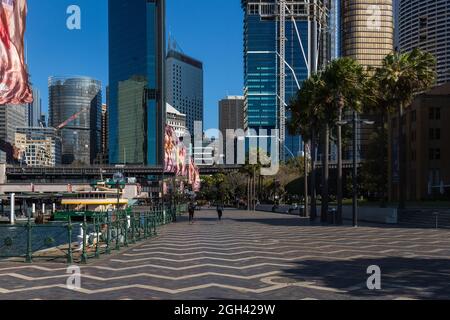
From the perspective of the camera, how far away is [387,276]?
1453cm

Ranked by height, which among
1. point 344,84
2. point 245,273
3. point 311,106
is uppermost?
point 344,84

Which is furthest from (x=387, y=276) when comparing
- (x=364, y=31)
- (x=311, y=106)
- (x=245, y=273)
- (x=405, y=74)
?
(x=364, y=31)

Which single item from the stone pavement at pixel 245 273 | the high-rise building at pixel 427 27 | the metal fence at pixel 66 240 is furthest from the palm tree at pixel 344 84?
the high-rise building at pixel 427 27

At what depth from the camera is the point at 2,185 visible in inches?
5207

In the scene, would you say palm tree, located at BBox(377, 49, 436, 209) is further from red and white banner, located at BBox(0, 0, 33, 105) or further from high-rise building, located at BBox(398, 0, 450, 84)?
high-rise building, located at BBox(398, 0, 450, 84)

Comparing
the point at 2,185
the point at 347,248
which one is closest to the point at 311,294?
the point at 347,248

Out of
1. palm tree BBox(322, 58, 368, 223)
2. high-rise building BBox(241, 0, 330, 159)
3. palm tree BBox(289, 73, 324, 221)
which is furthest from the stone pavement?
high-rise building BBox(241, 0, 330, 159)

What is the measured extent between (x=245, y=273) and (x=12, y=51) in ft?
69.1

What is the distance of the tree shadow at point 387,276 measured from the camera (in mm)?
12125

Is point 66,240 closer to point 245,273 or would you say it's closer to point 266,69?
point 245,273

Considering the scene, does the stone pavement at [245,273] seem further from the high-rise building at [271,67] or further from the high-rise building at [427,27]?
the high-rise building at [271,67]

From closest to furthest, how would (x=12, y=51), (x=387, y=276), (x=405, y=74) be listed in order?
(x=387, y=276) < (x=12, y=51) < (x=405, y=74)

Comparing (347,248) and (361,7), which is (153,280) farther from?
(361,7)
